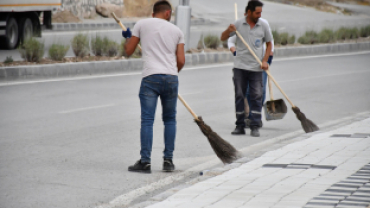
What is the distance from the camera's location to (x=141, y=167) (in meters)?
6.39

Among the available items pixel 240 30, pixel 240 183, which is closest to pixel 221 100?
pixel 240 30

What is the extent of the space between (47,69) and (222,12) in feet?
97.5

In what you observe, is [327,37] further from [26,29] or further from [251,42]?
[251,42]

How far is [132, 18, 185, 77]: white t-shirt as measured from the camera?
620cm

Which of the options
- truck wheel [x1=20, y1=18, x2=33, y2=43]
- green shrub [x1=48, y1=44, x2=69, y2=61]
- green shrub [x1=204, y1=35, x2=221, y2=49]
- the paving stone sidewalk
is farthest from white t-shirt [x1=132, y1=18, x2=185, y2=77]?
truck wheel [x1=20, y1=18, x2=33, y2=43]

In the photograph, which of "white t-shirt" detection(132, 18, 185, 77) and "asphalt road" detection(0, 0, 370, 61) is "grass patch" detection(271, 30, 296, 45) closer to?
"asphalt road" detection(0, 0, 370, 61)

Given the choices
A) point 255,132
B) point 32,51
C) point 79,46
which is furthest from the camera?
point 79,46

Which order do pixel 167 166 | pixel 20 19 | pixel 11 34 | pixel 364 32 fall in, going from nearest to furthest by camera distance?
pixel 167 166, pixel 11 34, pixel 20 19, pixel 364 32

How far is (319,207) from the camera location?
4559 mm

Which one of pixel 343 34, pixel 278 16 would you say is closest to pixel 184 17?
pixel 343 34

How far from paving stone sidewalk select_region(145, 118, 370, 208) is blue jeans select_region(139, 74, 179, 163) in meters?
0.81

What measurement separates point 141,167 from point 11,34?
14301 millimetres

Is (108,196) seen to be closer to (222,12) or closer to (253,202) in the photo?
Answer: (253,202)

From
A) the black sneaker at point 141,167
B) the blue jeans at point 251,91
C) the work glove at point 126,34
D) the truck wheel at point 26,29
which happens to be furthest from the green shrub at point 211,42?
the black sneaker at point 141,167
